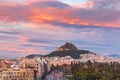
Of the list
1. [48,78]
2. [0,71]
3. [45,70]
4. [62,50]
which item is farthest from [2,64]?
[62,50]

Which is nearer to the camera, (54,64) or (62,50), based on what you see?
(54,64)

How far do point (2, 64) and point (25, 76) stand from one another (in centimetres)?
1500

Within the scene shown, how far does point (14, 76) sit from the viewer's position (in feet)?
256

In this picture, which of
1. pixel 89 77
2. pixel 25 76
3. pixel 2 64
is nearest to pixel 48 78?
pixel 25 76

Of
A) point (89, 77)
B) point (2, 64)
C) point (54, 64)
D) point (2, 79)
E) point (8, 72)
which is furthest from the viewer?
point (54, 64)

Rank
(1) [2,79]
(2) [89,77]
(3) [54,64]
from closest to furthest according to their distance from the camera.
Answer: (2) [89,77] → (1) [2,79] → (3) [54,64]

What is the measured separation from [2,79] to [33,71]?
10024 mm

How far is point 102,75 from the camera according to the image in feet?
166

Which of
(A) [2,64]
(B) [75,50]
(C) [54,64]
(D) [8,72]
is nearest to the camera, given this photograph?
(D) [8,72]

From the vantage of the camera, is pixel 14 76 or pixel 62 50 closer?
pixel 14 76

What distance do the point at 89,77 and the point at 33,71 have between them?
34.5 meters

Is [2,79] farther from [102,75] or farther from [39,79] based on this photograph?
[102,75]

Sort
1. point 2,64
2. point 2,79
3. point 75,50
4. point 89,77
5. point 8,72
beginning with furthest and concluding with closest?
point 75,50 → point 2,64 → point 8,72 → point 2,79 → point 89,77

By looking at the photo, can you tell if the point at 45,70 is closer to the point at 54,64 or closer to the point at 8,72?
the point at 54,64
